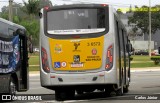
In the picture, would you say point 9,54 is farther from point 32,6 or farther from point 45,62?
point 32,6

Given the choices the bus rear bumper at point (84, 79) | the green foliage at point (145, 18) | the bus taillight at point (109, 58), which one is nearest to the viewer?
the bus rear bumper at point (84, 79)

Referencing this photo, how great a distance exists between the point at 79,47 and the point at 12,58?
2853 millimetres

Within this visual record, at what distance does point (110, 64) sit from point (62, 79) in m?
1.61

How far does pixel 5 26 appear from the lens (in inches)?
658

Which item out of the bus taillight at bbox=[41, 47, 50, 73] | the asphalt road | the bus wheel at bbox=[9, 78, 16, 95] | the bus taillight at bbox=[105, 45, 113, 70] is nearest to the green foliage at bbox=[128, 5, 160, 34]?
the asphalt road

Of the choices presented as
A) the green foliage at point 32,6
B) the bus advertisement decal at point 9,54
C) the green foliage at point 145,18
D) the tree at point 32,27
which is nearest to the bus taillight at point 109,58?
the bus advertisement decal at point 9,54

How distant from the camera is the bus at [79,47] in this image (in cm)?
1562

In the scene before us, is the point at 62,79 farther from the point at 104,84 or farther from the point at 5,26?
the point at 5,26

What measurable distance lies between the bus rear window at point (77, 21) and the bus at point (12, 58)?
169 centimetres

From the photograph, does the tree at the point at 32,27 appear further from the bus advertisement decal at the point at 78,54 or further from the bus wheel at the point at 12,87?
the bus advertisement decal at the point at 78,54

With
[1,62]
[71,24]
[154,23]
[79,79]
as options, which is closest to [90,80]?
[79,79]

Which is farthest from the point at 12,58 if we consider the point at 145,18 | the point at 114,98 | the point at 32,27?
the point at 145,18

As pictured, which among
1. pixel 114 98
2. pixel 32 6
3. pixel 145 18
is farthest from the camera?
pixel 145 18

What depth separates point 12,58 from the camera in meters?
17.3
